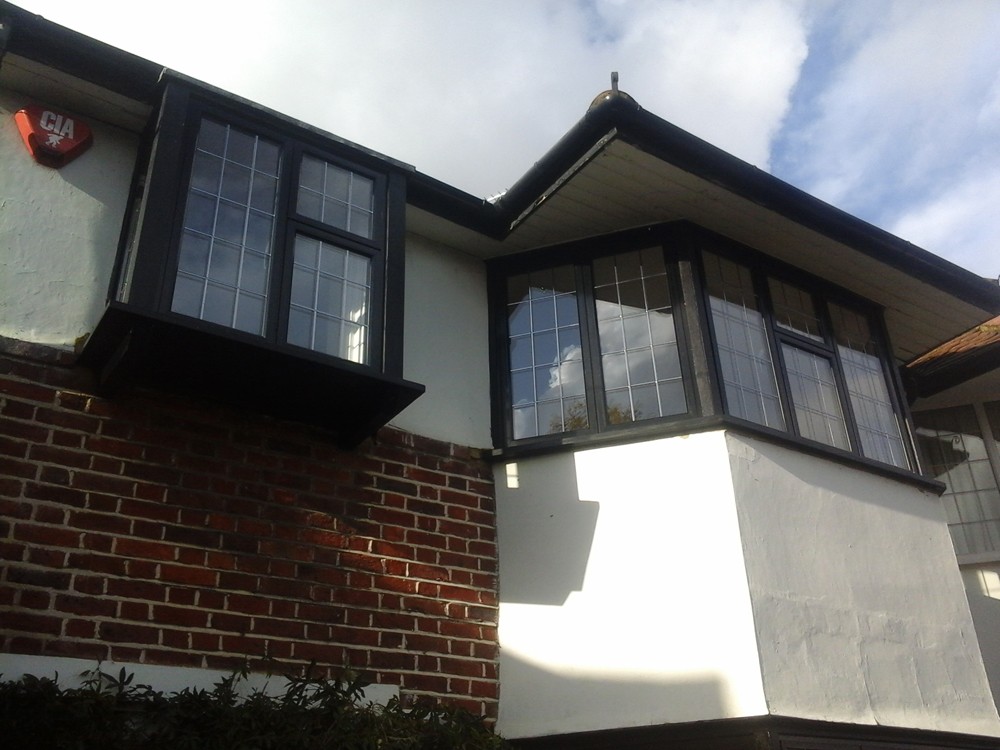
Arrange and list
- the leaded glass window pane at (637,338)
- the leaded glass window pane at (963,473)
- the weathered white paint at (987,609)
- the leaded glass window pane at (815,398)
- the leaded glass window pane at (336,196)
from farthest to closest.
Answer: the leaded glass window pane at (963,473) < the weathered white paint at (987,609) < the leaded glass window pane at (815,398) < the leaded glass window pane at (637,338) < the leaded glass window pane at (336,196)

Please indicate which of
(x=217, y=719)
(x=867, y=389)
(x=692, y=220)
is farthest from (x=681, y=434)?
(x=217, y=719)

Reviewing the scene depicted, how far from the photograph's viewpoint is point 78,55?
5.25 m

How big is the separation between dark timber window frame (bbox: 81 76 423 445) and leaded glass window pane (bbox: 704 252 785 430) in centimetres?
201

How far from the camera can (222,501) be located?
5012 millimetres

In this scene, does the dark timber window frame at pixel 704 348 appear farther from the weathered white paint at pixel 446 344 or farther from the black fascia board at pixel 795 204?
the black fascia board at pixel 795 204

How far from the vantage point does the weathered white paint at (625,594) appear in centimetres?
516

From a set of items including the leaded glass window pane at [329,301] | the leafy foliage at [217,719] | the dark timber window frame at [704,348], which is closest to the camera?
the leafy foliage at [217,719]

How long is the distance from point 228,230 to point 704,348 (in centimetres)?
285

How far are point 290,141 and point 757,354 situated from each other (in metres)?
3.17

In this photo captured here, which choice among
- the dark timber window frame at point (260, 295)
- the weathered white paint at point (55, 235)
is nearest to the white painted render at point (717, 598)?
the dark timber window frame at point (260, 295)

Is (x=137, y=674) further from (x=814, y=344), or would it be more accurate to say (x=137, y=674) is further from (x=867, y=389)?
(x=867, y=389)

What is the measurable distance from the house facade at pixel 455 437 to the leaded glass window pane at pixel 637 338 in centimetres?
2

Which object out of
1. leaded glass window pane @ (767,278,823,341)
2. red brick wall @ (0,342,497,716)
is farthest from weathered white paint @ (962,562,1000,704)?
red brick wall @ (0,342,497,716)

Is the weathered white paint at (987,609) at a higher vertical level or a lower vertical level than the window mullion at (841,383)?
lower
